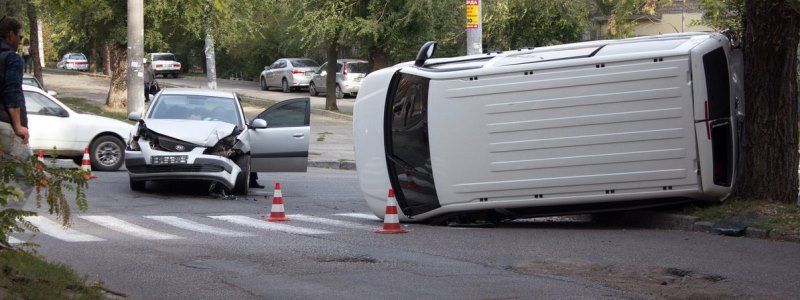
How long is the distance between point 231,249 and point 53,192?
401cm

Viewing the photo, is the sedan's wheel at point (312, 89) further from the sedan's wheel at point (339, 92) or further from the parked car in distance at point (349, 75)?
the parked car in distance at point (349, 75)

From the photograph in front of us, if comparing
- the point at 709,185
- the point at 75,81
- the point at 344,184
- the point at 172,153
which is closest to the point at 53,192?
A: the point at 709,185

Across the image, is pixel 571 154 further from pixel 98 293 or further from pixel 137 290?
pixel 98 293

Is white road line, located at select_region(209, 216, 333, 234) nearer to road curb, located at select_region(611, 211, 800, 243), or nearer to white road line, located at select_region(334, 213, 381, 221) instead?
white road line, located at select_region(334, 213, 381, 221)

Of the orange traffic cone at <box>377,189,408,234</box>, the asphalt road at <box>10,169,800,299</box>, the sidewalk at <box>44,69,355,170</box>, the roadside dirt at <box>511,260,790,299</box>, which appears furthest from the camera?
the sidewalk at <box>44,69,355,170</box>

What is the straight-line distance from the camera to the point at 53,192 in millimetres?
6988

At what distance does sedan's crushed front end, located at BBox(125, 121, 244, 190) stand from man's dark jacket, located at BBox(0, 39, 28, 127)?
656cm

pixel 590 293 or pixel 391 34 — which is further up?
pixel 391 34

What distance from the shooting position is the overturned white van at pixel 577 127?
12273 mm

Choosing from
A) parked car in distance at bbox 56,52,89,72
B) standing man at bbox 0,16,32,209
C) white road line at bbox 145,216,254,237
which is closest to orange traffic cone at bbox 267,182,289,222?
white road line at bbox 145,216,254,237

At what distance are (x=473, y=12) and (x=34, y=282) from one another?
16.3 m

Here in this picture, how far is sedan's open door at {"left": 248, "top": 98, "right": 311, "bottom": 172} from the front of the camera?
17109 millimetres

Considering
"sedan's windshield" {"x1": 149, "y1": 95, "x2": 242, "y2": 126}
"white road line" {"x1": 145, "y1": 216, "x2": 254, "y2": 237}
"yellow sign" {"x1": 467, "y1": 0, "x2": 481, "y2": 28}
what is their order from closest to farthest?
"white road line" {"x1": 145, "y1": 216, "x2": 254, "y2": 237} → "sedan's windshield" {"x1": 149, "y1": 95, "x2": 242, "y2": 126} → "yellow sign" {"x1": 467, "y1": 0, "x2": 481, "y2": 28}

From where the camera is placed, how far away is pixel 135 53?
86.9ft
